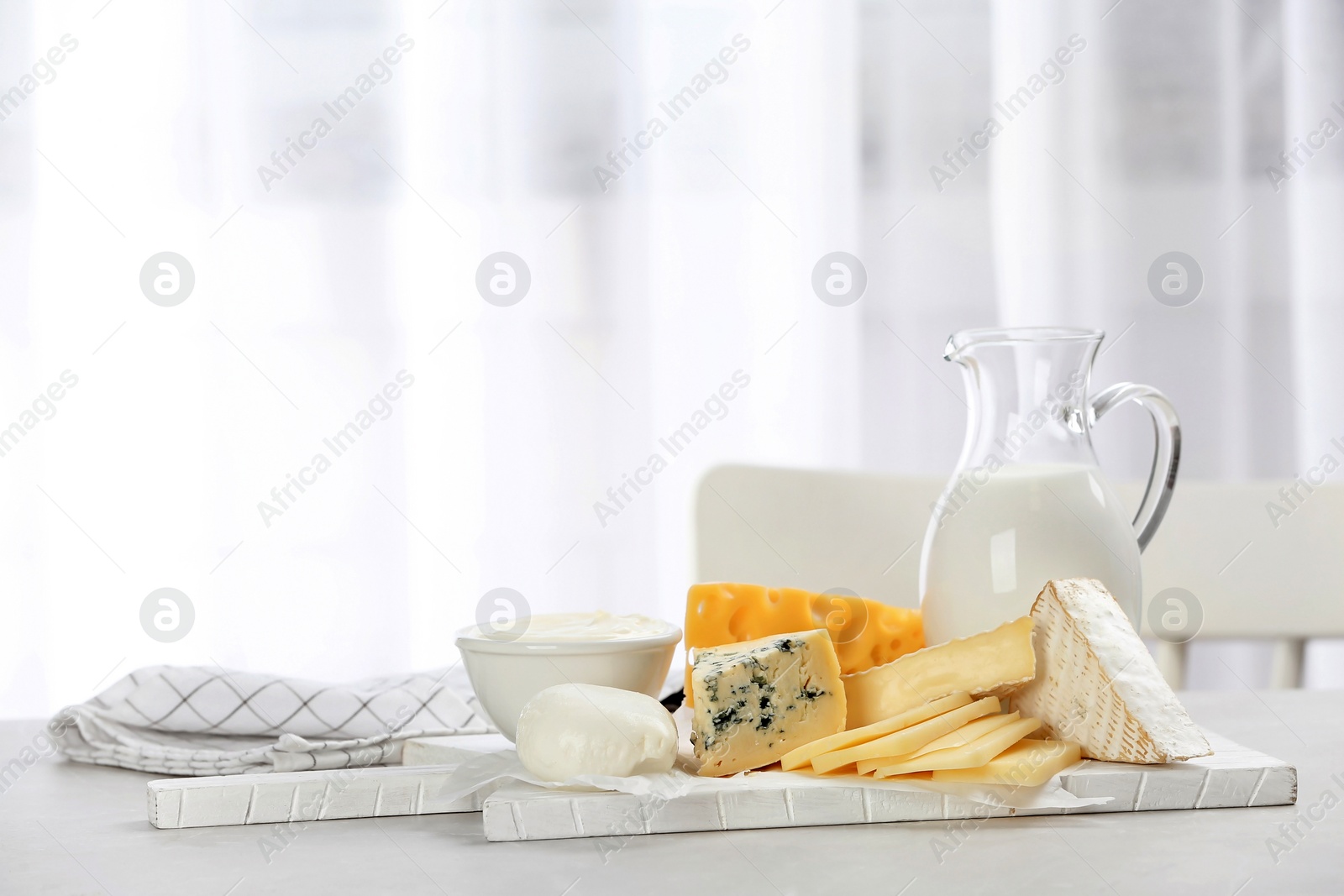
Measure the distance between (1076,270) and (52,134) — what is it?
214cm

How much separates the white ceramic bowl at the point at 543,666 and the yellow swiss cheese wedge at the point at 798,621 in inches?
3.2

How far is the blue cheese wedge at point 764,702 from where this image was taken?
65 cm

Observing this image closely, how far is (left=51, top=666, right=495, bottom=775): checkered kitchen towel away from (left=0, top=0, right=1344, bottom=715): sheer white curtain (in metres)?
1.38

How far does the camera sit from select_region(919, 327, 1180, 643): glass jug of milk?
0.74 m

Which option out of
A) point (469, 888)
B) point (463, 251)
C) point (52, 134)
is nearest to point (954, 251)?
point (463, 251)

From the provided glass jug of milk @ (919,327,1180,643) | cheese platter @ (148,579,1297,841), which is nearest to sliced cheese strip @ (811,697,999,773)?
cheese platter @ (148,579,1297,841)

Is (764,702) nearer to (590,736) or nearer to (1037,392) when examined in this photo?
(590,736)

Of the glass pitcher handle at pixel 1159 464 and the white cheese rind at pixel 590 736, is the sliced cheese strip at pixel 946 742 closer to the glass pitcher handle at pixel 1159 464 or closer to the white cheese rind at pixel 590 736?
the white cheese rind at pixel 590 736

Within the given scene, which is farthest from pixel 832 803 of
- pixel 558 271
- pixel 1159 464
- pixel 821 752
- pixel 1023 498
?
pixel 558 271

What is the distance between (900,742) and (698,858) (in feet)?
0.46

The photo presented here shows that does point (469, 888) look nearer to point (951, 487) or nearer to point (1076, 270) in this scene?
point (951, 487)

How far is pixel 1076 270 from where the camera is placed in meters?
2.31

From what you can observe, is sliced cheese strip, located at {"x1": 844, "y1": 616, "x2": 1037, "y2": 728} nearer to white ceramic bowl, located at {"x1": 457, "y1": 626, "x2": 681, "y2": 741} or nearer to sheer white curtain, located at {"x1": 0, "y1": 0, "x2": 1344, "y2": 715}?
white ceramic bowl, located at {"x1": 457, "y1": 626, "x2": 681, "y2": 741}

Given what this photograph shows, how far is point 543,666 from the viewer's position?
26.9 inches
